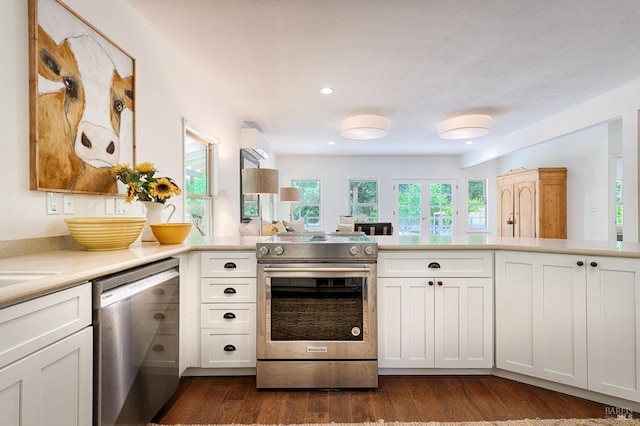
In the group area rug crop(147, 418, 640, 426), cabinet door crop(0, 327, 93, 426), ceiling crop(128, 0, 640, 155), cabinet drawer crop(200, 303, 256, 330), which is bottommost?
area rug crop(147, 418, 640, 426)

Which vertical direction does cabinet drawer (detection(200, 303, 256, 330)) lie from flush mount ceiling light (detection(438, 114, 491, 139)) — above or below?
below

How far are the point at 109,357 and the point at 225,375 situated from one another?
44.8 inches

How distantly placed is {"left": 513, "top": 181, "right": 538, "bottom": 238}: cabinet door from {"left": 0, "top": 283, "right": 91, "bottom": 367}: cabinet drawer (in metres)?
6.24

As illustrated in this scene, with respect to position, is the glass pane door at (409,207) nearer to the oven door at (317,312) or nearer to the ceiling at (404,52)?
the ceiling at (404,52)

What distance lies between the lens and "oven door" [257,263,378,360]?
79.1 inches

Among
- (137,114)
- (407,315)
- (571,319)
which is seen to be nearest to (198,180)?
(137,114)

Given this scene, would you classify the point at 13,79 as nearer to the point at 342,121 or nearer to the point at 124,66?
the point at 124,66

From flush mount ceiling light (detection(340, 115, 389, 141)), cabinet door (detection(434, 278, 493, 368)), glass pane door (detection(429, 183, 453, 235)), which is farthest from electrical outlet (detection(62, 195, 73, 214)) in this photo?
glass pane door (detection(429, 183, 453, 235))

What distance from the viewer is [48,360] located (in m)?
0.96

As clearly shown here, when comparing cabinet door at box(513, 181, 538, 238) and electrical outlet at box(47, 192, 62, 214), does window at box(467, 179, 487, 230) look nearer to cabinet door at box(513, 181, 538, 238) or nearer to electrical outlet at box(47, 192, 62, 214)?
cabinet door at box(513, 181, 538, 238)

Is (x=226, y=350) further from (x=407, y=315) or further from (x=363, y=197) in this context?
(x=363, y=197)

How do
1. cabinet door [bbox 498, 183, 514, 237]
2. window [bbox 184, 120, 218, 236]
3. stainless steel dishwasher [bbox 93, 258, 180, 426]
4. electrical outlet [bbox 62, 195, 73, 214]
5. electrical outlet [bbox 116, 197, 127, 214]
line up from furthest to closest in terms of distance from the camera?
cabinet door [bbox 498, 183, 514, 237] → window [bbox 184, 120, 218, 236] → electrical outlet [bbox 116, 197, 127, 214] → electrical outlet [bbox 62, 195, 73, 214] → stainless steel dishwasher [bbox 93, 258, 180, 426]

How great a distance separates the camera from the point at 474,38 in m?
2.48

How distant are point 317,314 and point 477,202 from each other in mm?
7490
